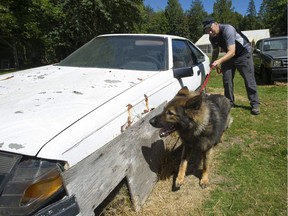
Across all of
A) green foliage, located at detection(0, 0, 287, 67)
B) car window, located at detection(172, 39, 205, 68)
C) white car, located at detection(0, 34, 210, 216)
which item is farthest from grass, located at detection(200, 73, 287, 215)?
green foliage, located at detection(0, 0, 287, 67)

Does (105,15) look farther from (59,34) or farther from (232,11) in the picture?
(232,11)

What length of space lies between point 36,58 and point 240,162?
3795 centimetres

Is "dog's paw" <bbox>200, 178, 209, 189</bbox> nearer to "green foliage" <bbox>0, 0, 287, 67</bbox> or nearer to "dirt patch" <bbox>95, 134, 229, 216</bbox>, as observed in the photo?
"dirt patch" <bbox>95, 134, 229, 216</bbox>

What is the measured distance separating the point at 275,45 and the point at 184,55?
6980 mm

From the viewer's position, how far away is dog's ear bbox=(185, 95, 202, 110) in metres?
2.81

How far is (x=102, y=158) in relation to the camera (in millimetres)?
2207

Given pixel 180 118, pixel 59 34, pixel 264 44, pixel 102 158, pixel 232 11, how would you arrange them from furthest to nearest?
pixel 232 11 → pixel 59 34 → pixel 264 44 → pixel 180 118 → pixel 102 158

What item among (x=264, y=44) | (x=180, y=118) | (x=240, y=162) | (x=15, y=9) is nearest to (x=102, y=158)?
(x=180, y=118)

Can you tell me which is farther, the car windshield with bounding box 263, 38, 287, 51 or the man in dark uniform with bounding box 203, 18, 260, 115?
the car windshield with bounding box 263, 38, 287, 51

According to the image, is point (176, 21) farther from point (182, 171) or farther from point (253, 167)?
point (182, 171)

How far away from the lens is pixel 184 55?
464 centimetres

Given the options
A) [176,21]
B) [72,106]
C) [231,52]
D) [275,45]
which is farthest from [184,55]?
[176,21]

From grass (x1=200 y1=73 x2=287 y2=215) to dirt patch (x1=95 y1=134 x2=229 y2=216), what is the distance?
0.11 metres

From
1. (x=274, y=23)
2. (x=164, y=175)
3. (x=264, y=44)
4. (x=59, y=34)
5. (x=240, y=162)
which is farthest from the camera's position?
(x=274, y=23)
